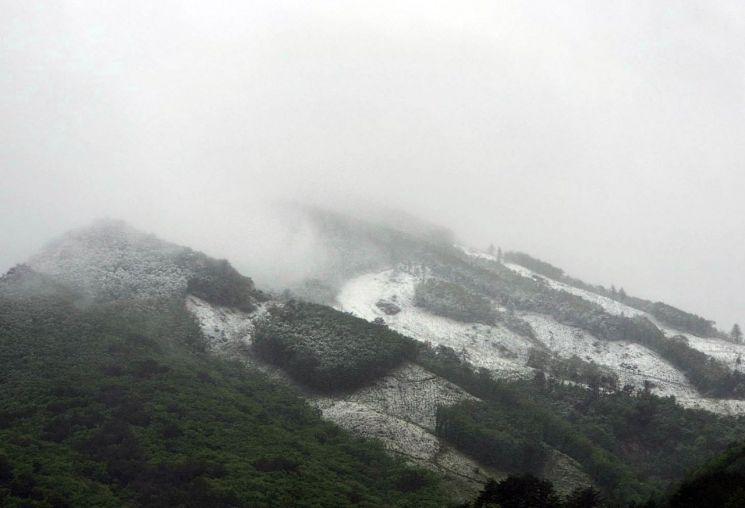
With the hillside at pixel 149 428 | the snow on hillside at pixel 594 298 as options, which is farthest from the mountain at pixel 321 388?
the snow on hillside at pixel 594 298

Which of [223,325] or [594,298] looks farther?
[594,298]

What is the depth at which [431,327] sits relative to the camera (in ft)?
486

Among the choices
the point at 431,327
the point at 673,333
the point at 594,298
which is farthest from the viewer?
the point at 594,298

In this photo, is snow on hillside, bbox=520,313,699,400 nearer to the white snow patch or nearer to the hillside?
the white snow patch

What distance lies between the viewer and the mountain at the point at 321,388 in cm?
6800

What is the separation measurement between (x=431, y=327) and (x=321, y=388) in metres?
48.5

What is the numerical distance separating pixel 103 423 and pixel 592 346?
112m

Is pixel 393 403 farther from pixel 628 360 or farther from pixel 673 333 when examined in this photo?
pixel 673 333

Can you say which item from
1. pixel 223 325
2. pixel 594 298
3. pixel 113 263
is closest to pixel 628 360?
pixel 594 298

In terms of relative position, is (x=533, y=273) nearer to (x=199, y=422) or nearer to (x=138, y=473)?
(x=199, y=422)

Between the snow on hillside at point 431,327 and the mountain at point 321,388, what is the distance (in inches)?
26.9

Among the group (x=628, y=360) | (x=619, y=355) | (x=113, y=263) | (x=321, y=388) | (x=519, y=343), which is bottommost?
(x=321, y=388)

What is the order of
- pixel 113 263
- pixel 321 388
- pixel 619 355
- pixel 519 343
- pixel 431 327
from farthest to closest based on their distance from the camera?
pixel 431 327 → pixel 519 343 → pixel 619 355 → pixel 113 263 → pixel 321 388

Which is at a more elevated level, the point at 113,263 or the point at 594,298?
the point at 594,298
